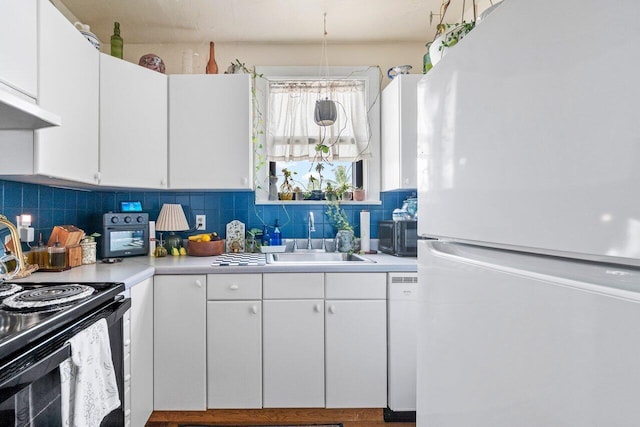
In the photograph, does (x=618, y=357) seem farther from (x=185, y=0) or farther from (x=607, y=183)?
(x=185, y=0)

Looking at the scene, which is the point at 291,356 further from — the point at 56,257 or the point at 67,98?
the point at 67,98

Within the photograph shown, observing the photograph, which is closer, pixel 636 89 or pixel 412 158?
pixel 636 89

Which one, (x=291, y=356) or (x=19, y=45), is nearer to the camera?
(x=19, y=45)

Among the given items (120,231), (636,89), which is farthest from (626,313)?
(120,231)

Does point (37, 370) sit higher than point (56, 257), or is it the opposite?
point (56, 257)

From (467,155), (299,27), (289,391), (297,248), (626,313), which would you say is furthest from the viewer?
(297,248)

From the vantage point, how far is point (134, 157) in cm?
200

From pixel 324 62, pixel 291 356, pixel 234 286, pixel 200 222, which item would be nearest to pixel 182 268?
pixel 234 286

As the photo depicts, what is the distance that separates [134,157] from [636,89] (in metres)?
2.19

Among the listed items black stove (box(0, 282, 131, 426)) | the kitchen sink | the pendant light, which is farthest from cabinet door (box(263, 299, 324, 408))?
the pendant light

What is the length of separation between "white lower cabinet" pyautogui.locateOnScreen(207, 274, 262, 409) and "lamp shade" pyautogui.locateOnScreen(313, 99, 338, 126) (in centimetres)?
123

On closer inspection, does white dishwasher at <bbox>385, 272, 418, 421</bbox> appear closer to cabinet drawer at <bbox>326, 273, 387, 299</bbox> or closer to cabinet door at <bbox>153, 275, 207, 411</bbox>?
cabinet drawer at <bbox>326, 273, 387, 299</bbox>

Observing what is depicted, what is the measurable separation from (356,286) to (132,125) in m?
1.61

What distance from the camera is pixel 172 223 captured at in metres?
2.30
